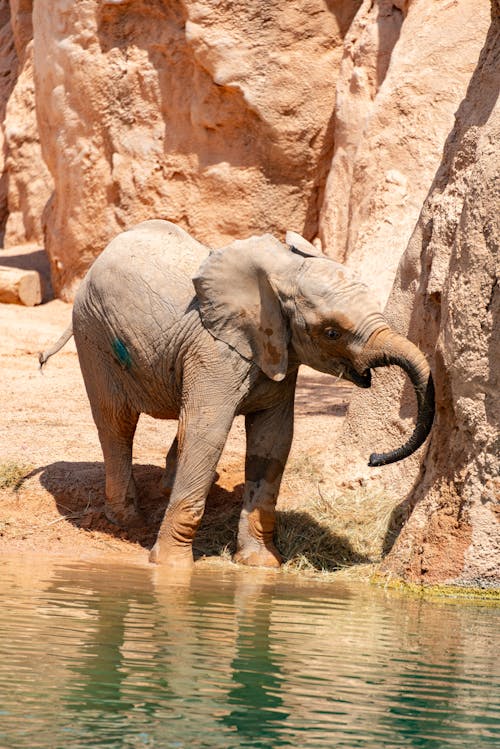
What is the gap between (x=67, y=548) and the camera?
847 centimetres

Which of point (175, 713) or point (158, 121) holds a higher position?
point (158, 121)

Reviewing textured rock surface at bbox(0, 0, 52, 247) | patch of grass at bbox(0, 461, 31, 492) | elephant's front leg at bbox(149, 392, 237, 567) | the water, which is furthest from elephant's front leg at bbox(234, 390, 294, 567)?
textured rock surface at bbox(0, 0, 52, 247)

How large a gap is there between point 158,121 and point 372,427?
833 centimetres

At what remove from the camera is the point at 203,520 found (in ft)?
29.4

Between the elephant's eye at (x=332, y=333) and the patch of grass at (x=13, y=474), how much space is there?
112 inches

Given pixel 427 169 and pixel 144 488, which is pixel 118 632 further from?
pixel 427 169

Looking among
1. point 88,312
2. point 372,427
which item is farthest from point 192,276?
point 372,427

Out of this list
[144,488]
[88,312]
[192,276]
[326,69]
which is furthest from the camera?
[326,69]

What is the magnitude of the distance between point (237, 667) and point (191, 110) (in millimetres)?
11843

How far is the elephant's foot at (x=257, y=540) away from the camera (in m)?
8.13

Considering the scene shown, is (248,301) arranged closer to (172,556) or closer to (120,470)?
(172,556)

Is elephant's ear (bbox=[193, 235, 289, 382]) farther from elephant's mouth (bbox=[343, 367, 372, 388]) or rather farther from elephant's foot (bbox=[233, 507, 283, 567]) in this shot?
elephant's foot (bbox=[233, 507, 283, 567])

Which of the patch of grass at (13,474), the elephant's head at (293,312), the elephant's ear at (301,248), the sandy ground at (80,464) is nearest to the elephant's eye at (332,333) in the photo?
the elephant's head at (293,312)

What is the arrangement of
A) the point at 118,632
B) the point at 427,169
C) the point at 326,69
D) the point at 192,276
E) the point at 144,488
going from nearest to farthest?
the point at 118,632 → the point at 192,276 → the point at 144,488 → the point at 427,169 → the point at 326,69
